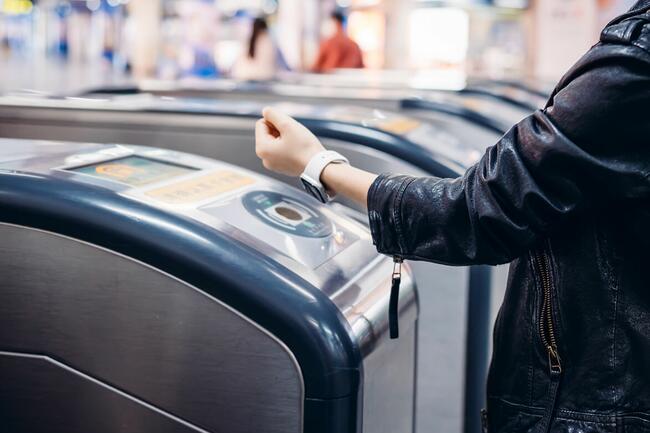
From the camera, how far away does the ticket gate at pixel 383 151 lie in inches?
87.3

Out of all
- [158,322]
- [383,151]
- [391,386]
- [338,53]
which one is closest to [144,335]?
[158,322]

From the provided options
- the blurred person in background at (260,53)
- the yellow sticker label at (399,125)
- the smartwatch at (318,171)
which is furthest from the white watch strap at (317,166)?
the blurred person in background at (260,53)

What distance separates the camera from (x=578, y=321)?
1131 millimetres

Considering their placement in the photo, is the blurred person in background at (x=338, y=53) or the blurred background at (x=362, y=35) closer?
the blurred background at (x=362, y=35)

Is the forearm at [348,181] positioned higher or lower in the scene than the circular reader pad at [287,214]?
higher

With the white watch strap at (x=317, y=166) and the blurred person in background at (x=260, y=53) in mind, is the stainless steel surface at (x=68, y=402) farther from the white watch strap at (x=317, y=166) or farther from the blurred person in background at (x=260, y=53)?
the blurred person in background at (x=260, y=53)

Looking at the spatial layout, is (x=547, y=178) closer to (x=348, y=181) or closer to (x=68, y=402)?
(x=348, y=181)

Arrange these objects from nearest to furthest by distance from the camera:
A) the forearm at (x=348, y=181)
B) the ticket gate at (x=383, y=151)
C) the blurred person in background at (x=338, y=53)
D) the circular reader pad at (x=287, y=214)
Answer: the forearm at (x=348, y=181)
the circular reader pad at (x=287, y=214)
the ticket gate at (x=383, y=151)
the blurred person in background at (x=338, y=53)

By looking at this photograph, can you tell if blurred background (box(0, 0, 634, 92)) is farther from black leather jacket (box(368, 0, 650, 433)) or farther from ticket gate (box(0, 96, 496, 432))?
black leather jacket (box(368, 0, 650, 433))

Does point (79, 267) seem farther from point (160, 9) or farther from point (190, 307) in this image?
point (160, 9)

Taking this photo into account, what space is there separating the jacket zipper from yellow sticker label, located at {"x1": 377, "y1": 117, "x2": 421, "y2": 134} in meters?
1.19

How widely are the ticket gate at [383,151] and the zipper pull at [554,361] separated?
1031 mm

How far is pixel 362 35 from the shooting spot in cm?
1129

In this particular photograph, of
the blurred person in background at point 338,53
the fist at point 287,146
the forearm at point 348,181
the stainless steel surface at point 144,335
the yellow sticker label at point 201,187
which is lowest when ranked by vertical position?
the blurred person in background at point 338,53
